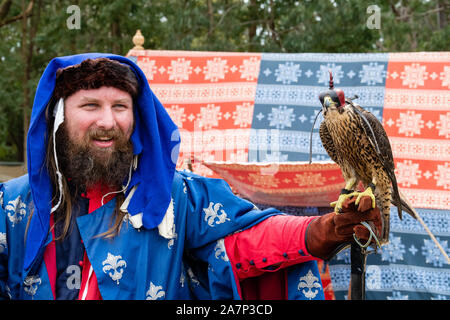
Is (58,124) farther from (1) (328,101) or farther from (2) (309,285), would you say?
(2) (309,285)

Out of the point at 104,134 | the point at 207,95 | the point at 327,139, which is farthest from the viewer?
the point at 207,95

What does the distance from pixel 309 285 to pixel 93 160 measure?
1.10 meters

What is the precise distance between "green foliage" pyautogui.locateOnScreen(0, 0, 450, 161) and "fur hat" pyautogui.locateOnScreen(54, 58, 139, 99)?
6419 millimetres

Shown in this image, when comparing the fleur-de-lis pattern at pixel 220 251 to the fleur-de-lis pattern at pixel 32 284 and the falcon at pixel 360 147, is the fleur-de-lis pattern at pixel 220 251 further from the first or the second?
the fleur-de-lis pattern at pixel 32 284

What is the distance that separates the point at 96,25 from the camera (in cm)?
949

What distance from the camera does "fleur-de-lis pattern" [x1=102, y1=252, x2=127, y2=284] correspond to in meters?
2.17

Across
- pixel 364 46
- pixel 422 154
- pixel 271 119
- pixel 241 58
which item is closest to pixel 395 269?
pixel 422 154

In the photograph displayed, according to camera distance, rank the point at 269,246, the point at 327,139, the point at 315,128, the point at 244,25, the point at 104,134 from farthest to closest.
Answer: the point at 244,25, the point at 315,128, the point at 104,134, the point at 269,246, the point at 327,139

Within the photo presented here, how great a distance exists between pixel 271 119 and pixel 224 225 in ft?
7.79

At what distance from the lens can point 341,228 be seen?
70.1 inches

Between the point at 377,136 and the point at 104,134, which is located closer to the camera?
the point at 377,136

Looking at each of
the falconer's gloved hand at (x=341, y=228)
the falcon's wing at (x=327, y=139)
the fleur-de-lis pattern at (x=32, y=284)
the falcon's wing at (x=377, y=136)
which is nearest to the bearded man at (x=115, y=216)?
the fleur-de-lis pattern at (x=32, y=284)

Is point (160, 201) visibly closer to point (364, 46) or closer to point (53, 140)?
point (53, 140)

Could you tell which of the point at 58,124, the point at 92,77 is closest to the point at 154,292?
the point at 58,124
